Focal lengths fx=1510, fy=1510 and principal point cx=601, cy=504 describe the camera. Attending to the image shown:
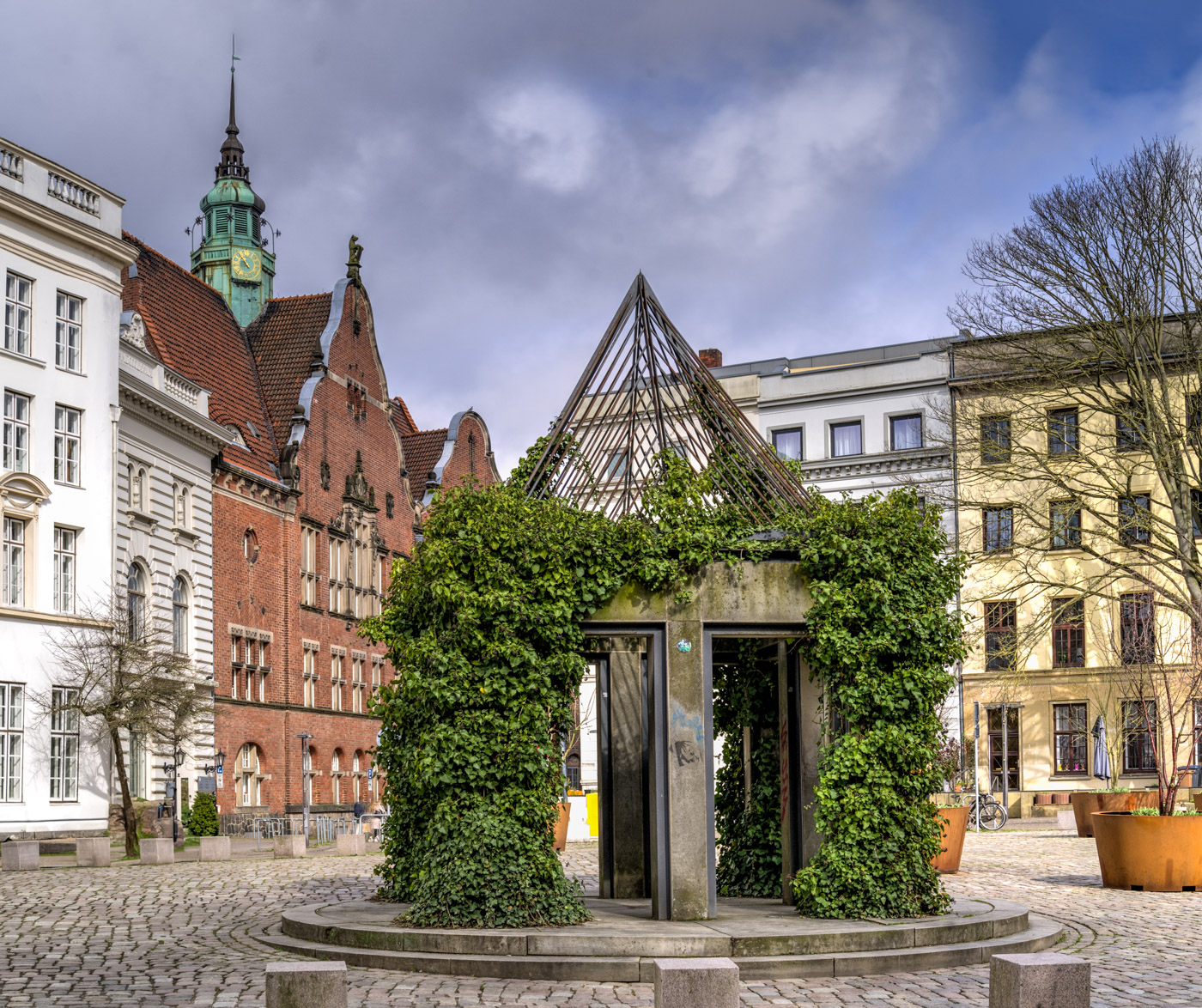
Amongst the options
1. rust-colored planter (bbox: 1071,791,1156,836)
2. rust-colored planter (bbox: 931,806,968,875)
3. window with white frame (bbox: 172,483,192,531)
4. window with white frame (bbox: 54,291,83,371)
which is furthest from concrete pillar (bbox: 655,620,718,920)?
window with white frame (bbox: 172,483,192,531)

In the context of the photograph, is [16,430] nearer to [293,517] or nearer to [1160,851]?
Result: [293,517]

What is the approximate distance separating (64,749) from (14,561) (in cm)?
456

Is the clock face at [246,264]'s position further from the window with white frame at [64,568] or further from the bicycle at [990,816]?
the bicycle at [990,816]

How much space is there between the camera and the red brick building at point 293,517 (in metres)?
45.8

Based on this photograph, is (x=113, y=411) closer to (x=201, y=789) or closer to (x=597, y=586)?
(x=201, y=789)

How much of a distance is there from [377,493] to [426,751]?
147 ft

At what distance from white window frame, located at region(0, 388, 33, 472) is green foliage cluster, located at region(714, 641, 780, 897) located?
23.0 meters

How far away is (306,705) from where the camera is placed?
5006 cm

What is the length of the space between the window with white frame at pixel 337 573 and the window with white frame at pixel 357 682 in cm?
208

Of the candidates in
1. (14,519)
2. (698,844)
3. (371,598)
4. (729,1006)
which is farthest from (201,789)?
(729,1006)

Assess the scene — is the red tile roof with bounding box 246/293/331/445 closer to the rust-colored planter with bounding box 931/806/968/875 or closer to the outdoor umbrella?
the outdoor umbrella

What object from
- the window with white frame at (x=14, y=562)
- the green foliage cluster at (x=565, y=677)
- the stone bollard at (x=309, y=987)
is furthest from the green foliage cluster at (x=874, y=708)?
the window with white frame at (x=14, y=562)

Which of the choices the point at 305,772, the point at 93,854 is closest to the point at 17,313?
the point at 93,854

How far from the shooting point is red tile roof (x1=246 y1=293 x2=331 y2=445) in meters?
51.6
